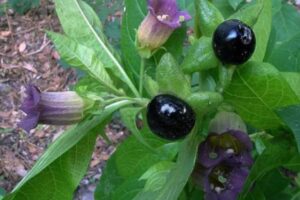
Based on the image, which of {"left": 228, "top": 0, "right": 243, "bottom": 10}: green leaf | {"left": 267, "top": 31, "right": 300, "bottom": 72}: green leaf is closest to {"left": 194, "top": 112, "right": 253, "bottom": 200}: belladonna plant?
{"left": 267, "top": 31, "right": 300, "bottom": 72}: green leaf

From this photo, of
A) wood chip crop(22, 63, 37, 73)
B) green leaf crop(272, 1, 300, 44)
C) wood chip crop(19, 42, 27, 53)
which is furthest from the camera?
wood chip crop(19, 42, 27, 53)

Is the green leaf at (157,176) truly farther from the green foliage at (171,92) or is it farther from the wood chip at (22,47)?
the wood chip at (22,47)

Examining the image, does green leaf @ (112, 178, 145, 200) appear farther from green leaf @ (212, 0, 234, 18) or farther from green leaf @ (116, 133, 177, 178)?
green leaf @ (212, 0, 234, 18)

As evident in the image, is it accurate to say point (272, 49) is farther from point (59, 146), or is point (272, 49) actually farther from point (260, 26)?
point (59, 146)

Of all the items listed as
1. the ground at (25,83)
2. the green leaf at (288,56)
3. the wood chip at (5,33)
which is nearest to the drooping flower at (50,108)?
the green leaf at (288,56)

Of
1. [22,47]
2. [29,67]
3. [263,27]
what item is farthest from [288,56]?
[22,47]

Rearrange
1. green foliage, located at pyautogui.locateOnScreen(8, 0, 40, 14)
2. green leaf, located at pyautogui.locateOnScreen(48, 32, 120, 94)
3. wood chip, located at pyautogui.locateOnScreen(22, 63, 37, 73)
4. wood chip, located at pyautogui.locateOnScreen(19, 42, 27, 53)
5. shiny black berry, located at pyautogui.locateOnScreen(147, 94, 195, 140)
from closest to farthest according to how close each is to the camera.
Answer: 1. shiny black berry, located at pyautogui.locateOnScreen(147, 94, 195, 140)
2. green leaf, located at pyautogui.locateOnScreen(48, 32, 120, 94)
3. green foliage, located at pyautogui.locateOnScreen(8, 0, 40, 14)
4. wood chip, located at pyautogui.locateOnScreen(22, 63, 37, 73)
5. wood chip, located at pyautogui.locateOnScreen(19, 42, 27, 53)
